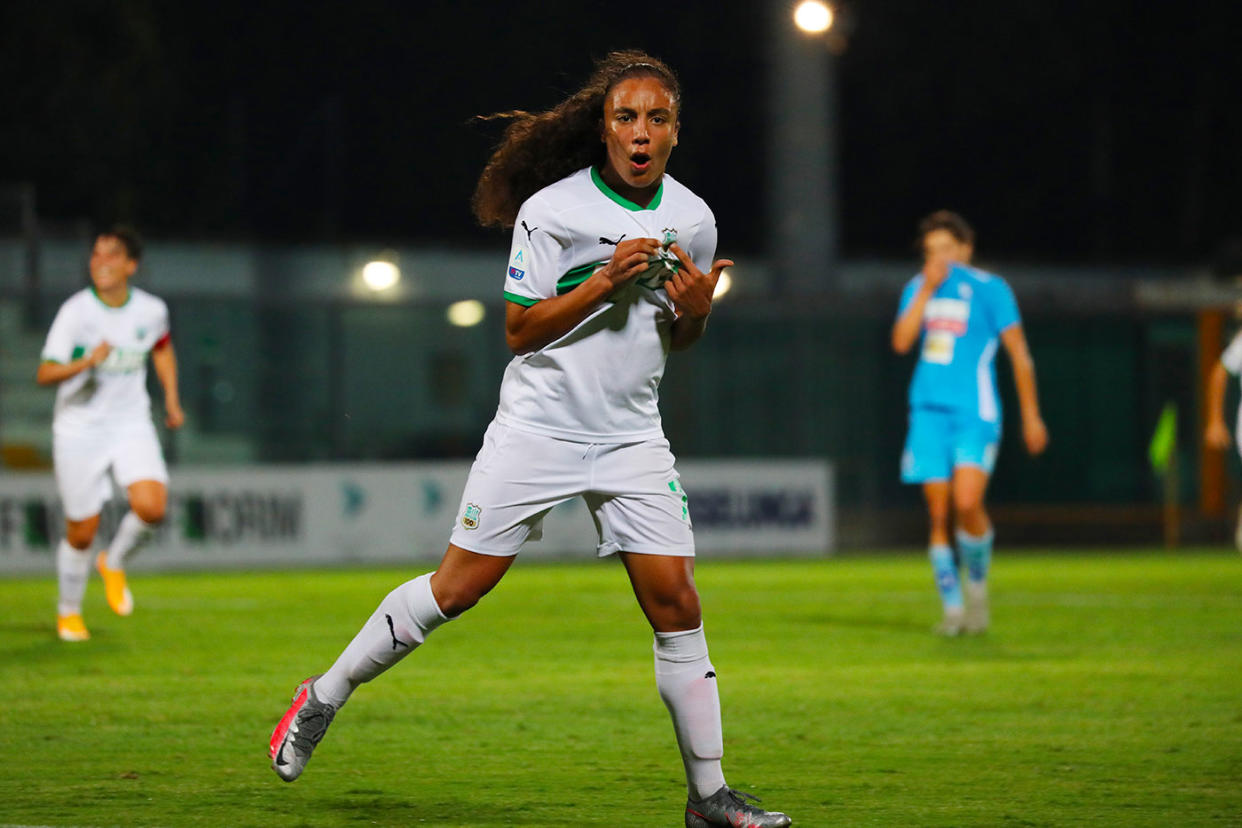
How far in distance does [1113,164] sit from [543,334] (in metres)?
35.2

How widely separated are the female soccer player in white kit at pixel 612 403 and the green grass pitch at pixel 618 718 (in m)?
0.54

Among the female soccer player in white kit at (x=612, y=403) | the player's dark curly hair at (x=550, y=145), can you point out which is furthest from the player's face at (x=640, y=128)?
the player's dark curly hair at (x=550, y=145)

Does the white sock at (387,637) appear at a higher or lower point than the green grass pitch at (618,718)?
higher

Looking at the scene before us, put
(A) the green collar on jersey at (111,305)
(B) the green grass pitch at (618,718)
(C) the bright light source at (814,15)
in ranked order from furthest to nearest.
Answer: (C) the bright light source at (814,15)
(A) the green collar on jersey at (111,305)
(B) the green grass pitch at (618,718)

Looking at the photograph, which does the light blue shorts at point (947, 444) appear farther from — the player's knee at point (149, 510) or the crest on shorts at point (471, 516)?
the crest on shorts at point (471, 516)

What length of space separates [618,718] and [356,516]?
516 inches

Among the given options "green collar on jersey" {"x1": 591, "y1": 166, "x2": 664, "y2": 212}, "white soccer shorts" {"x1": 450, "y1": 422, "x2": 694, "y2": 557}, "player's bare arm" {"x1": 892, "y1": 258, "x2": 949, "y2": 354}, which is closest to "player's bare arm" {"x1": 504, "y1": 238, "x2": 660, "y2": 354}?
"green collar on jersey" {"x1": 591, "y1": 166, "x2": 664, "y2": 212}

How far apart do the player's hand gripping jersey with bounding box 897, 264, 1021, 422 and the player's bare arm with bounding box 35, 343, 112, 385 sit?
14.6ft

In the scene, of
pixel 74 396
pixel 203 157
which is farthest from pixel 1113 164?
pixel 74 396

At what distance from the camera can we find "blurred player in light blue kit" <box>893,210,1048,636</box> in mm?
11477

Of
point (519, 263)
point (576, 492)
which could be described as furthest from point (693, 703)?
point (519, 263)

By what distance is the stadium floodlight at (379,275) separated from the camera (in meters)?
28.9

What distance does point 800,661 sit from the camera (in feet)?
34.5

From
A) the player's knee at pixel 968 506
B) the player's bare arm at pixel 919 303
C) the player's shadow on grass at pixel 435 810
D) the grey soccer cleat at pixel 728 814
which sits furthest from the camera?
Result: the player's bare arm at pixel 919 303
